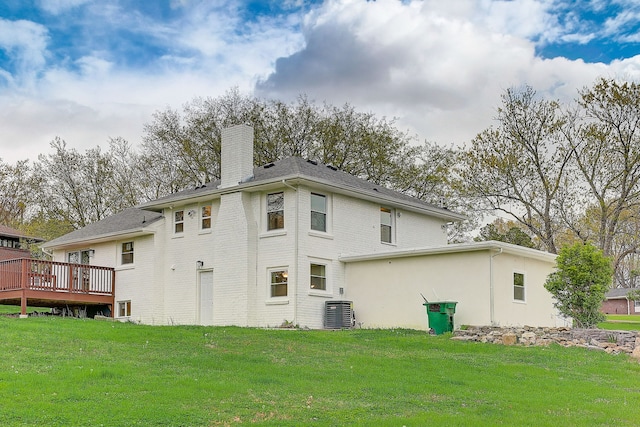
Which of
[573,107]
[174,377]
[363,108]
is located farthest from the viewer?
[363,108]

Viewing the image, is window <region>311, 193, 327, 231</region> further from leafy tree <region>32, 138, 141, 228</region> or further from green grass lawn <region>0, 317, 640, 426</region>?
leafy tree <region>32, 138, 141, 228</region>

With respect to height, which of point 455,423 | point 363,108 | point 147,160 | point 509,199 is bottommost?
point 455,423

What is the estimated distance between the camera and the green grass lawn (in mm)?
9867

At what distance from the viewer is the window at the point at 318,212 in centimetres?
2352

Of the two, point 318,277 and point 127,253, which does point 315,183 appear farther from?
point 127,253

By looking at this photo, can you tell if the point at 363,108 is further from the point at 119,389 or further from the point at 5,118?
the point at 119,389

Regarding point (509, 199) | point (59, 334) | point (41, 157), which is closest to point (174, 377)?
point (59, 334)

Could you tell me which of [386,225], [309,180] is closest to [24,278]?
[309,180]

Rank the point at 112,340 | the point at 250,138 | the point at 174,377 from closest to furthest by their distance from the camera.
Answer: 1. the point at 174,377
2. the point at 112,340
3. the point at 250,138

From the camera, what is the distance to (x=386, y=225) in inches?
1034

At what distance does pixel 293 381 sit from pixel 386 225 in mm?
14476

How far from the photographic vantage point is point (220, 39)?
2295cm

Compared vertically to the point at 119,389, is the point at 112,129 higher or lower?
higher

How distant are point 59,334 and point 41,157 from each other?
102 feet
